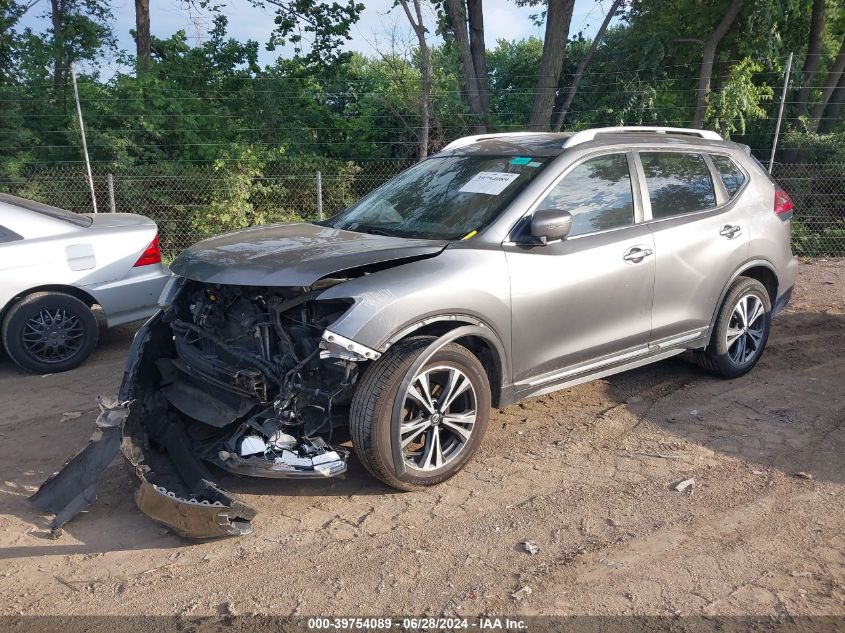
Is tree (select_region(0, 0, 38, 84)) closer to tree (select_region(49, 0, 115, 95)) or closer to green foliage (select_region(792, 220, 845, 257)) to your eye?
tree (select_region(49, 0, 115, 95))

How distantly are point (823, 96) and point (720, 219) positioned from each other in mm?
10778

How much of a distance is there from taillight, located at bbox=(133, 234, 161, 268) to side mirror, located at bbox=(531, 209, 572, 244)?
3863 millimetres

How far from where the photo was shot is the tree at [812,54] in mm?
13672

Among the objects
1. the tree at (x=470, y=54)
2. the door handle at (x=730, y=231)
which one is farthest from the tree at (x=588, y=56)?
the door handle at (x=730, y=231)

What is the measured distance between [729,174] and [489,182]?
216 cm

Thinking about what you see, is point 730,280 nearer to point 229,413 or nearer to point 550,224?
point 550,224

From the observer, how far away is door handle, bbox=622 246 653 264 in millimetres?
4648

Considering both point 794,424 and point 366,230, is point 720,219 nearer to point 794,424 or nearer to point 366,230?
point 794,424

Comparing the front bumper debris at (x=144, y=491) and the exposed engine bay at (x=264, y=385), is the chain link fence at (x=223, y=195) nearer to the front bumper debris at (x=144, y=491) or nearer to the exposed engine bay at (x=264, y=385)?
the exposed engine bay at (x=264, y=385)

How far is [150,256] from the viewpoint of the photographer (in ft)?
21.4

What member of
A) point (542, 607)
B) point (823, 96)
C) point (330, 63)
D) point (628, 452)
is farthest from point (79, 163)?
point (823, 96)

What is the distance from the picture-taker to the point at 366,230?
474 cm

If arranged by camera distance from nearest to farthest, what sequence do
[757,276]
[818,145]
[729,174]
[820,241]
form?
[729,174], [757,276], [820,241], [818,145]

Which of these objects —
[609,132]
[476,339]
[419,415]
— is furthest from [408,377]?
[609,132]
